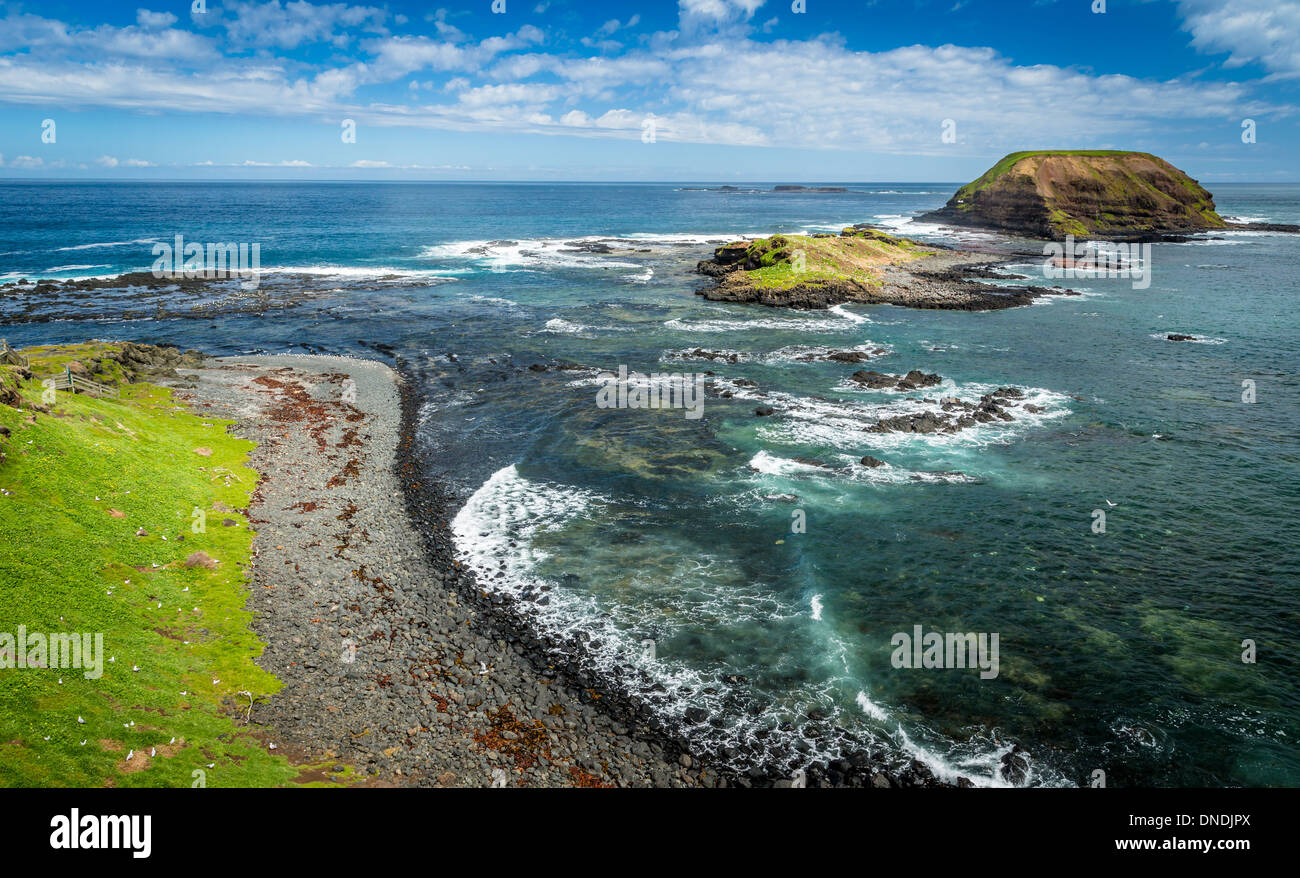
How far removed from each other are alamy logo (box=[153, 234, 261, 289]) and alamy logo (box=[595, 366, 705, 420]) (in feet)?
189

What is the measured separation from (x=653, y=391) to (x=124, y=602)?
30.6 m

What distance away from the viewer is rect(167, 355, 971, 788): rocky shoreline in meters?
15.2

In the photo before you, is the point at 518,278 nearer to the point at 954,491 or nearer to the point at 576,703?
the point at 954,491

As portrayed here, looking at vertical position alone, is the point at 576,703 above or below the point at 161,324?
below

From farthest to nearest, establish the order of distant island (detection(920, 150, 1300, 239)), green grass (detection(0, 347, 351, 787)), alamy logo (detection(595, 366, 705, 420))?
distant island (detection(920, 150, 1300, 239)), alamy logo (detection(595, 366, 705, 420)), green grass (detection(0, 347, 351, 787))

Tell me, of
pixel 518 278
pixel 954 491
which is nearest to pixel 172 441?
pixel 954 491

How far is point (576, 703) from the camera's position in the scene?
57.7ft

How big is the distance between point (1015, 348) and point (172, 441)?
188ft

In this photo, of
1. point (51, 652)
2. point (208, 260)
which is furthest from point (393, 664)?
point (208, 260)

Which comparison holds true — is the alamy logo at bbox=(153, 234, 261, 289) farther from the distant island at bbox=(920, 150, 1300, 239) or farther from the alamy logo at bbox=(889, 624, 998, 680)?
the distant island at bbox=(920, 150, 1300, 239)

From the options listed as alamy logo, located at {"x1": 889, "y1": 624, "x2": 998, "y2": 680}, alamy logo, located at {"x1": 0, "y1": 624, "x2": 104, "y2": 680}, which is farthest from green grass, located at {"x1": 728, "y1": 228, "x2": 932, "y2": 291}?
alamy logo, located at {"x1": 0, "y1": 624, "x2": 104, "y2": 680}
